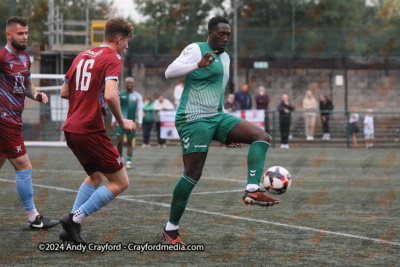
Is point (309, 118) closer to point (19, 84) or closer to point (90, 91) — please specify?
point (19, 84)

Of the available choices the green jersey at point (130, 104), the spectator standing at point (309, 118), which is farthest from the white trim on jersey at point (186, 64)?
the spectator standing at point (309, 118)

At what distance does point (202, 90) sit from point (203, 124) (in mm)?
322

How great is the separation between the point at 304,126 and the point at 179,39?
926 centimetres

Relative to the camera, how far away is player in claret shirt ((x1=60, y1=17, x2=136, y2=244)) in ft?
18.6

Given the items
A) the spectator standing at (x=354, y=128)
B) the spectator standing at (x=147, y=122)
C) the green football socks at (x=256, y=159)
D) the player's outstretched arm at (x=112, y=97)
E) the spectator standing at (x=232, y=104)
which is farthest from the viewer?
the spectator standing at (x=354, y=128)

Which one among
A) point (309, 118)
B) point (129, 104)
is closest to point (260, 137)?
point (129, 104)

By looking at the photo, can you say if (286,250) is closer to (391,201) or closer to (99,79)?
(99,79)

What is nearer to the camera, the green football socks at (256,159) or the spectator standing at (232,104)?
the green football socks at (256,159)

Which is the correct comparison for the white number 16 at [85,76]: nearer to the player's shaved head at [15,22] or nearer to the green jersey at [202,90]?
the green jersey at [202,90]

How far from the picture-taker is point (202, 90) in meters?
6.17

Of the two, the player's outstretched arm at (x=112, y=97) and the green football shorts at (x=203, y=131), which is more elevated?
the player's outstretched arm at (x=112, y=97)

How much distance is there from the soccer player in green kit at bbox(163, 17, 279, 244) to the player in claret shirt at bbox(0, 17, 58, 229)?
164cm

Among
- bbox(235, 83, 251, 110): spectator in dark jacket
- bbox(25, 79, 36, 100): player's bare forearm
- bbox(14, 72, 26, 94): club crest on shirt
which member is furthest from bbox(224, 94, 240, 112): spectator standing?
bbox(14, 72, 26, 94): club crest on shirt

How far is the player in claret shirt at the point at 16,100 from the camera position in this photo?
6.86m
